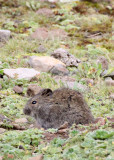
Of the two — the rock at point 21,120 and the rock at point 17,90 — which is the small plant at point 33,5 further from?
the rock at point 21,120

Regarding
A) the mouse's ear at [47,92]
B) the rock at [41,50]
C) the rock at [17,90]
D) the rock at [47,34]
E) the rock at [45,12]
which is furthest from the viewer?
the rock at [45,12]

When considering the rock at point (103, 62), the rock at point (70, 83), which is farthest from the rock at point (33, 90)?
the rock at point (103, 62)

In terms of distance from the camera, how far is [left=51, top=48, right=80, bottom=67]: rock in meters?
10.6

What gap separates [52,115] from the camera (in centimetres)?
648

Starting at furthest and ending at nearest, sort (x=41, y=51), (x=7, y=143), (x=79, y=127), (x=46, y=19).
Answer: (x=46, y=19) → (x=41, y=51) → (x=79, y=127) → (x=7, y=143)

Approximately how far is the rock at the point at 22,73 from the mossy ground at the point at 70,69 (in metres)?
0.17

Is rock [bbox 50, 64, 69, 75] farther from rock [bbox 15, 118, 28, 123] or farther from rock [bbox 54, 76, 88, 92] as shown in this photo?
rock [bbox 15, 118, 28, 123]

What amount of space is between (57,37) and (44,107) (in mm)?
6629

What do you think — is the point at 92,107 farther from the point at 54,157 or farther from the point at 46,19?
the point at 46,19

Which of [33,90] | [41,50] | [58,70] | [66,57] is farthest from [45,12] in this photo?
[33,90]

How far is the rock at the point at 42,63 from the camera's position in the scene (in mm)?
10133

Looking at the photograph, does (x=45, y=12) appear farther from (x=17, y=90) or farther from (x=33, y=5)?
(x=17, y=90)

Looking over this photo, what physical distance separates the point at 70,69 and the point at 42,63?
2.78 ft

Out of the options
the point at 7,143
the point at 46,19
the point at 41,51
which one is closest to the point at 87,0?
the point at 46,19
